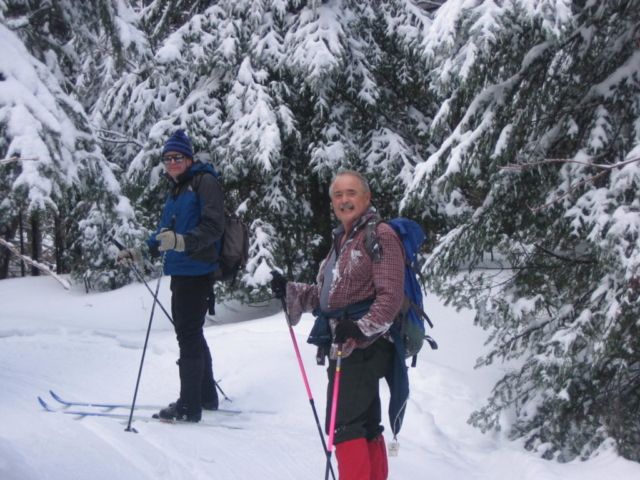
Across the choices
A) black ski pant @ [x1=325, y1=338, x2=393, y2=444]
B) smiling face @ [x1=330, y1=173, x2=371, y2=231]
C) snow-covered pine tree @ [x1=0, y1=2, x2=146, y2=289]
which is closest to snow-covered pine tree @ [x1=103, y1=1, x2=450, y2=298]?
snow-covered pine tree @ [x1=0, y1=2, x2=146, y2=289]

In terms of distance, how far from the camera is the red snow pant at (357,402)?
Answer: 287cm

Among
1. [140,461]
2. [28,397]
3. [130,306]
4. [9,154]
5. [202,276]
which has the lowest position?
[130,306]

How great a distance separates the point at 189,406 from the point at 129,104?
6.97 meters

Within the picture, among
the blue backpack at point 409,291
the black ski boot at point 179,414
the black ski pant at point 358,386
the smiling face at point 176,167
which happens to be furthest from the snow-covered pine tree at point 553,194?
the black ski boot at point 179,414

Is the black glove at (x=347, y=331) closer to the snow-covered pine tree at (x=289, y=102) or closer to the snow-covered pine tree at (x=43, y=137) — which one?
the snow-covered pine tree at (x=43, y=137)

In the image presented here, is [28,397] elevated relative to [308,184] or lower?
lower

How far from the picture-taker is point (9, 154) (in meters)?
3.85

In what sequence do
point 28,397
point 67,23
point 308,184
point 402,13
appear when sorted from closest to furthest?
point 28,397, point 67,23, point 402,13, point 308,184

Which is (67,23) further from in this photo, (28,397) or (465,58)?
(465,58)

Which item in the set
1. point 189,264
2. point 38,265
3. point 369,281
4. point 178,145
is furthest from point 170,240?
point 38,265

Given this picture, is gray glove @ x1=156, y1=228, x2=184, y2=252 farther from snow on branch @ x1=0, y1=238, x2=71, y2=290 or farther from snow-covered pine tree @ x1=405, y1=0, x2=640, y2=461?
snow-covered pine tree @ x1=405, y1=0, x2=640, y2=461

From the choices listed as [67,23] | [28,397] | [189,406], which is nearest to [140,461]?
[189,406]

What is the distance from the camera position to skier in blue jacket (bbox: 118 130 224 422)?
4203 millimetres

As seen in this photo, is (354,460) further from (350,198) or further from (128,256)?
(128,256)
